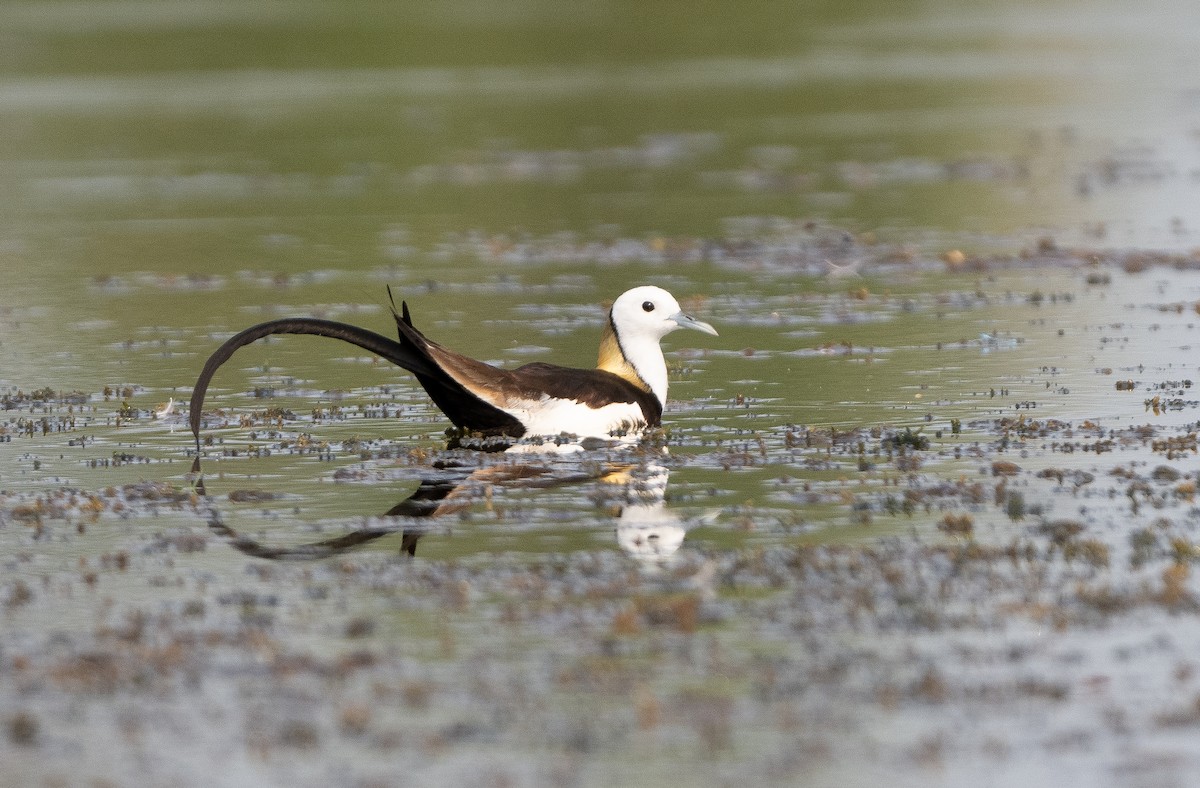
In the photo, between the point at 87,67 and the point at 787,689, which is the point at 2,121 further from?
the point at 787,689

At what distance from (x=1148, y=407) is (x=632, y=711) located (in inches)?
246

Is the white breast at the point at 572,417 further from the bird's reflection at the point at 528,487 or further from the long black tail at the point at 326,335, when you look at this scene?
the long black tail at the point at 326,335

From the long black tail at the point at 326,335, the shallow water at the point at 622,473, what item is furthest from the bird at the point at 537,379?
the shallow water at the point at 622,473

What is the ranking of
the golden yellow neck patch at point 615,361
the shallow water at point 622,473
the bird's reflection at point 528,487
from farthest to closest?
the golden yellow neck patch at point 615,361 → the bird's reflection at point 528,487 → the shallow water at point 622,473

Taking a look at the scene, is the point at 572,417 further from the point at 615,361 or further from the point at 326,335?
the point at 326,335

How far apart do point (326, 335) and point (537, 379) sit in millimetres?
1244

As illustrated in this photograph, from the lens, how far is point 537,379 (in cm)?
1159

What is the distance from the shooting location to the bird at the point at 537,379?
11.2 metres

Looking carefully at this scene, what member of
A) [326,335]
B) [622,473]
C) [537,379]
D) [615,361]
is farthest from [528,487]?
[615,361]

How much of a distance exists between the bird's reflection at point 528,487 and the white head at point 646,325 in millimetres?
1268

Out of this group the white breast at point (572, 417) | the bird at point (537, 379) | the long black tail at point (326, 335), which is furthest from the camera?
the white breast at point (572, 417)

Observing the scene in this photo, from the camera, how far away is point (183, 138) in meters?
33.0

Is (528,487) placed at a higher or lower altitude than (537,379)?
lower

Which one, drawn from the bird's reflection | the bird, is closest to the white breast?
the bird
